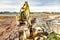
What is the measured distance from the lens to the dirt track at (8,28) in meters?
2.53

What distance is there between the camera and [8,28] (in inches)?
102

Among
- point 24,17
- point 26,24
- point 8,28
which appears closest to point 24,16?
point 24,17

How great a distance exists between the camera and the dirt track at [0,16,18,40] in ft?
8.31

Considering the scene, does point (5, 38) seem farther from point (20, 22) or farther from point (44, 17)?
point (44, 17)

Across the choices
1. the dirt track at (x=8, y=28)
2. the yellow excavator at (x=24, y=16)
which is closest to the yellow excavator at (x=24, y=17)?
the yellow excavator at (x=24, y=16)

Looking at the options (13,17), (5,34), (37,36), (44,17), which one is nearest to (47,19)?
(44,17)

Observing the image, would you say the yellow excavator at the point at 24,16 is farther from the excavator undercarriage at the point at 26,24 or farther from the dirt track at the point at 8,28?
the dirt track at the point at 8,28

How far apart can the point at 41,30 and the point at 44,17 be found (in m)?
0.23

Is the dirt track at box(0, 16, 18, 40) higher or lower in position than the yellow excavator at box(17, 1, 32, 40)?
lower

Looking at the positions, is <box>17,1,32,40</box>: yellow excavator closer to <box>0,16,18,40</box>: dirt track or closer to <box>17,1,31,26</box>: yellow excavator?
<box>17,1,31,26</box>: yellow excavator

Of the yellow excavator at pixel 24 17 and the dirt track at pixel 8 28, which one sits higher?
the yellow excavator at pixel 24 17

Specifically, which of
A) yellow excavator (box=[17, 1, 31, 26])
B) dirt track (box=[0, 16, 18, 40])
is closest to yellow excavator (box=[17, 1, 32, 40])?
yellow excavator (box=[17, 1, 31, 26])

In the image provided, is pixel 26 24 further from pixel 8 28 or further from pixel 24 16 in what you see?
→ pixel 8 28

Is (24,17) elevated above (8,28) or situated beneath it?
elevated above
